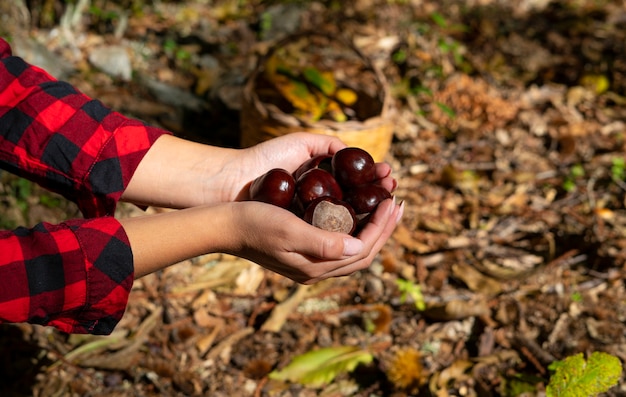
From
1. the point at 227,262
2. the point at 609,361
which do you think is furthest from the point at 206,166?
the point at 609,361

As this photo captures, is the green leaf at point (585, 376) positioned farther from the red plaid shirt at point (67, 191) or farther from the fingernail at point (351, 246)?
the red plaid shirt at point (67, 191)

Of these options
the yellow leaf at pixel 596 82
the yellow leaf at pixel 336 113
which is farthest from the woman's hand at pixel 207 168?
the yellow leaf at pixel 596 82

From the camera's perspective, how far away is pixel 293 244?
1731 millimetres

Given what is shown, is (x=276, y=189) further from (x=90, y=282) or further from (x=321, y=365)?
(x=321, y=365)

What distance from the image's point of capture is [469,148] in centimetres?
398

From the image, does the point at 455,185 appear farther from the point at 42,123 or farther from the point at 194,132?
the point at 42,123

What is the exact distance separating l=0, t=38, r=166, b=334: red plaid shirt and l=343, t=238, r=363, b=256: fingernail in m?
0.59

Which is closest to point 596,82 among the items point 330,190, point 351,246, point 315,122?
point 315,122

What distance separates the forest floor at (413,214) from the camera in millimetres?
2582

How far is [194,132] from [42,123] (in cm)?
195

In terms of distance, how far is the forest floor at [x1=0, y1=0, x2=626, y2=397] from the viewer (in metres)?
2.58

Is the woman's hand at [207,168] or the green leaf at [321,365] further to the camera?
the green leaf at [321,365]

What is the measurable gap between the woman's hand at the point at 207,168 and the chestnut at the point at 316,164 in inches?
1.4

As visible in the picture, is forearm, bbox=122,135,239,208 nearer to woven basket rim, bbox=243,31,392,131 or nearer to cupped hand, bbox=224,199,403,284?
cupped hand, bbox=224,199,403,284
